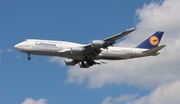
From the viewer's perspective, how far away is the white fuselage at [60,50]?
7781 centimetres

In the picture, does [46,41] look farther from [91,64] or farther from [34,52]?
[91,64]

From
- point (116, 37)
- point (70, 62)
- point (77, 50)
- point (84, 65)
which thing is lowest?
point (116, 37)

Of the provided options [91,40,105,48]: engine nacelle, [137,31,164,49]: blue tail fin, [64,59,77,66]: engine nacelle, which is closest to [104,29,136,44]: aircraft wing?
[91,40,105,48]: engine nacelle

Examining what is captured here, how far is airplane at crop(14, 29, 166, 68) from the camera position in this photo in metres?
77.6

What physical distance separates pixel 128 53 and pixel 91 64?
728 centimetres

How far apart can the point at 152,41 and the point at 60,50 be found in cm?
2013

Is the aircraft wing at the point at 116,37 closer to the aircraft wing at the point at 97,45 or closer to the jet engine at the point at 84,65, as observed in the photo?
the aircraft wing at the point at 97,45

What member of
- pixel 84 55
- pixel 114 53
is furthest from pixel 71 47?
pixel 114 53

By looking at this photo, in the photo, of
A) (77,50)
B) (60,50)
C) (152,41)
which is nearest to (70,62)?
(77,50)

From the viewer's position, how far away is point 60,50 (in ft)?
258

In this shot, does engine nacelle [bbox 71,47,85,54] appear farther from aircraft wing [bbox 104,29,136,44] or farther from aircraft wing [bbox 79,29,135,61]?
aircraft wing [bbox 104,29,136,44]

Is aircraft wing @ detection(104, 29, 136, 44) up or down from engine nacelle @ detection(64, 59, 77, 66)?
down

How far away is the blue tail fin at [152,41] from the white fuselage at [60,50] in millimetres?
4165

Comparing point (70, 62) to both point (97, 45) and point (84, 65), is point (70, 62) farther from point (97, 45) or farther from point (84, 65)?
point (97, 45)
